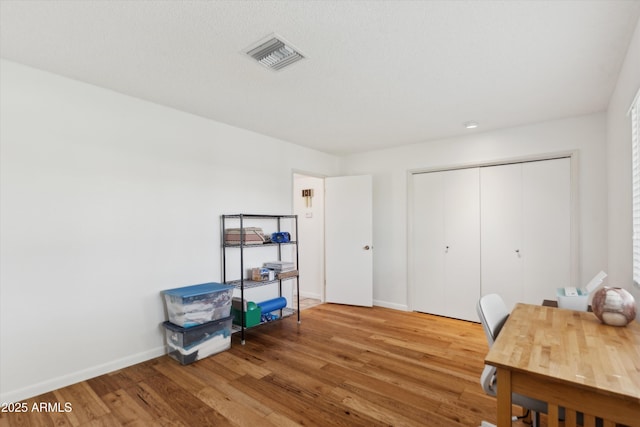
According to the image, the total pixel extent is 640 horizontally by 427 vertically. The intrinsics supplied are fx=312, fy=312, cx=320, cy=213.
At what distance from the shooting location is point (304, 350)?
10.1 feet

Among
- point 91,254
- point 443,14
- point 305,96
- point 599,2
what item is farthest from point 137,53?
point 599,2

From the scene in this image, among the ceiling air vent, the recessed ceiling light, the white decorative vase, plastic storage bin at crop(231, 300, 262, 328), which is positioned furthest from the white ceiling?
plastic storage bin at crop(231, 300, 262, 328)

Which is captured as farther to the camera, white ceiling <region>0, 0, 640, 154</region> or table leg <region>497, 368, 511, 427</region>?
white ceiling <region>0, 0, 640, 154</region>

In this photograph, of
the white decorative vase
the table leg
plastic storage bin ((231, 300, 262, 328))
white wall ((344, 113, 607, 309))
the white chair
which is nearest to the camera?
the table leg

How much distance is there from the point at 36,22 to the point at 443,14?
2.28m

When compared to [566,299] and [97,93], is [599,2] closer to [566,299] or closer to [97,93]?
[566,299]

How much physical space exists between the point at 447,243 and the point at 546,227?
1.10 meters

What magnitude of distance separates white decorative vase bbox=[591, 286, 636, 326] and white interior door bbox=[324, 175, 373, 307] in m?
3.03

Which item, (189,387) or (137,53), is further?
(189,387)

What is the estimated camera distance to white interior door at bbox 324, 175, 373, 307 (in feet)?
15.3

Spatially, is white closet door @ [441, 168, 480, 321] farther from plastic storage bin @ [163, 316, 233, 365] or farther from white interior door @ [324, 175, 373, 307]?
plastic storage bin @ [163, 316, 233, 365]

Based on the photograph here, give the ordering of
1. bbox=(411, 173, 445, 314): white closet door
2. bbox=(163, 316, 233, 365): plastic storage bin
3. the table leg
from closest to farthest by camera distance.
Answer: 1. the table leg
2. bbox=(163, 316, 233, 365): plastic storage bin
3. bbox=(411, 173, 445, 314): white closet door

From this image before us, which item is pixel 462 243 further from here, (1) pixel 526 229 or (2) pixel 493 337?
(2) pixel 493 337

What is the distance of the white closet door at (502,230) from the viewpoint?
3.68 m
